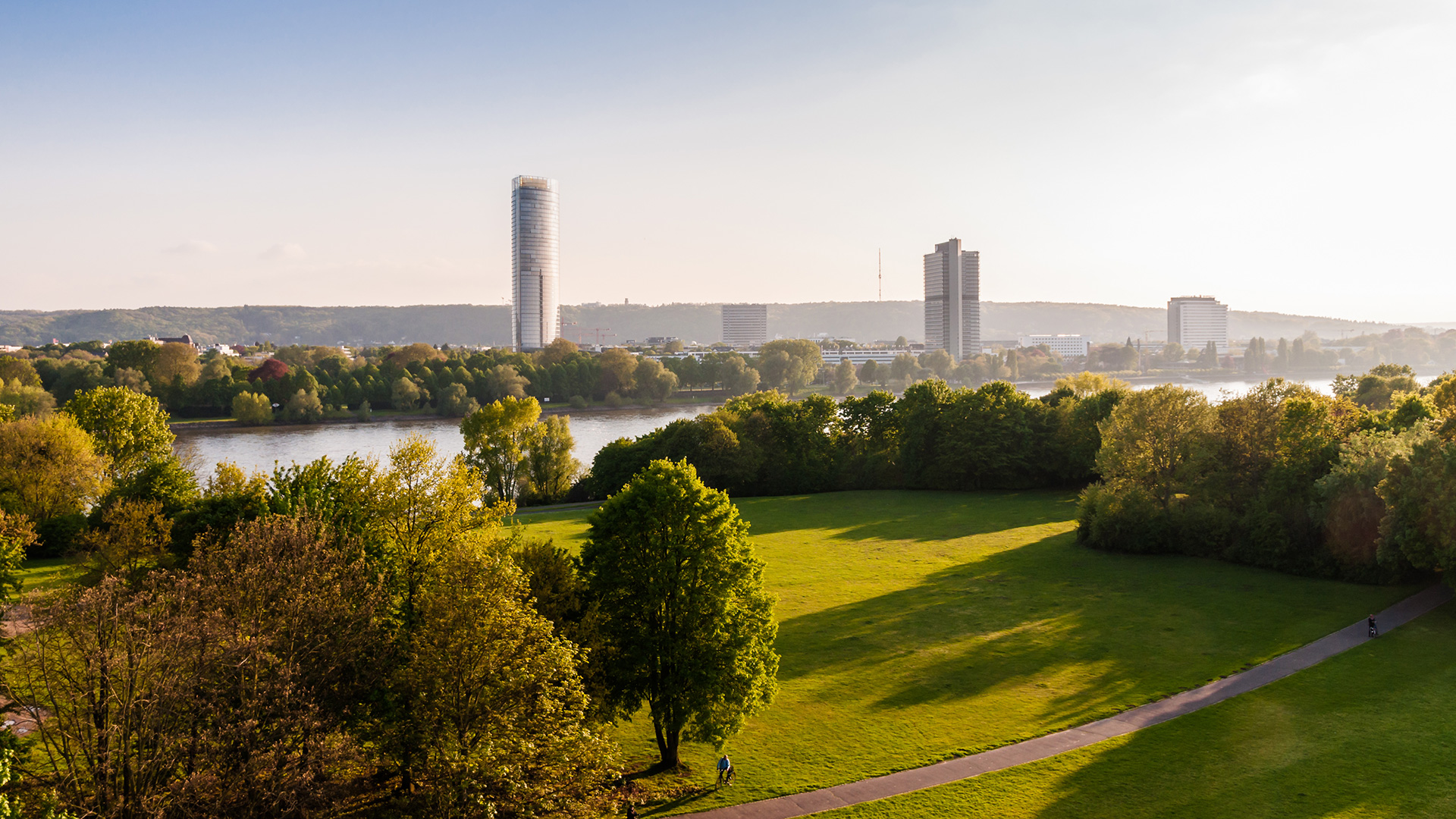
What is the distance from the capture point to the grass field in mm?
23500

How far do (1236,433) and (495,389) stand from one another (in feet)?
349

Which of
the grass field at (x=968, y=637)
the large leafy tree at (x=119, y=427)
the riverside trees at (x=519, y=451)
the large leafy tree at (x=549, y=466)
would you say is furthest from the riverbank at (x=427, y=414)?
the grass field at (x=968, y=637)

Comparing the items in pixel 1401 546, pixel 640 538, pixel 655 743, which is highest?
pixel 640 538

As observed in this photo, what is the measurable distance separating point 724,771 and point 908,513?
4162cm

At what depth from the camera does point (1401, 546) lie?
1307 inches

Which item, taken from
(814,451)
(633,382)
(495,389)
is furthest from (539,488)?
(633,382)

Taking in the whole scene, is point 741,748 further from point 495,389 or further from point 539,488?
point 495,389

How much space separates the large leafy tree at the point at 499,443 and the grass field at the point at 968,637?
14.7 m

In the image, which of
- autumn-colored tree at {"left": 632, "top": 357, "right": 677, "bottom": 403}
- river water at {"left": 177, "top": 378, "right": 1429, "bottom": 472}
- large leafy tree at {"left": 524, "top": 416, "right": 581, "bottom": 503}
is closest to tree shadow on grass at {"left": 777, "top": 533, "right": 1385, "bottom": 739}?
large leafy tree at {"left": 524, "top": 416, "right": 581, "bottom": 503}

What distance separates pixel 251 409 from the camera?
365 feet

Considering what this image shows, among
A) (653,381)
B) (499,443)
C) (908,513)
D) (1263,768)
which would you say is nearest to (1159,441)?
(908,513)

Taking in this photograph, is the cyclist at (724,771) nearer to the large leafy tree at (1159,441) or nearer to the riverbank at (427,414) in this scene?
the large leafy tree at (1159,441)

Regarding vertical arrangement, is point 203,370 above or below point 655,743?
above

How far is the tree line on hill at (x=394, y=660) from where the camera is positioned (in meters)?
14.8
